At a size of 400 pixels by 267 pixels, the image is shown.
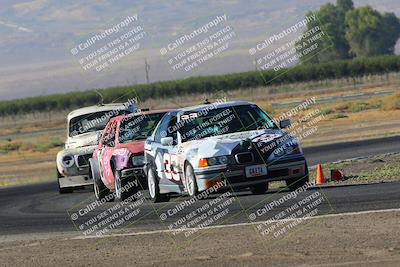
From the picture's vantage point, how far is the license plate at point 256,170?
17562 millimetres

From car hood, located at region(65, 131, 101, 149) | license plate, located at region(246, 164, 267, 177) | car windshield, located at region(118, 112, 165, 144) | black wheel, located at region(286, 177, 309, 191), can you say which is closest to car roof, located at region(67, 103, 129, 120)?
car hood, located at region(65, 131, 101, 149)

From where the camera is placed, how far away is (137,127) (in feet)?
69.5

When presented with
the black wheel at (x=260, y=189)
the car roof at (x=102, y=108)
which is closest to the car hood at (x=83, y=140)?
the car roof at (x=102, y=108)

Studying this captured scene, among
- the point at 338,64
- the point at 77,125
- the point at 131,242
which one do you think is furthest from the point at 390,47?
the point at 131,242

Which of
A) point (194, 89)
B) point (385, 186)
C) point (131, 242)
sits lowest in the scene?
point (194, 89)

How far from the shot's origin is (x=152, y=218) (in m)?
16.8

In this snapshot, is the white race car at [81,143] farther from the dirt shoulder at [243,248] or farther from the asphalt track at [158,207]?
the dirt shoulder at [243,248]

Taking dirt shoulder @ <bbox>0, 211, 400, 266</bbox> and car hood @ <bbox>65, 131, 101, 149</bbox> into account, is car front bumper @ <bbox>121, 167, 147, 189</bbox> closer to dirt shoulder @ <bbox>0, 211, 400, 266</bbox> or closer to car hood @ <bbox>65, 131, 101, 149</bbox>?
car hood @ <bbox>65, 131, 101, 149</bbox>

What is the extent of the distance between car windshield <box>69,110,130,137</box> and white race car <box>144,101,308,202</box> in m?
6.22

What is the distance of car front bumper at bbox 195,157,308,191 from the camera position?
17438 mm

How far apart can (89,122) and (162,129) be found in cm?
715

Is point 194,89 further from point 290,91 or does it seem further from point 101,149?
point 101,149

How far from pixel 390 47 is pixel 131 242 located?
587 feet

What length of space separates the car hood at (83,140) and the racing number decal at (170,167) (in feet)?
21.9
